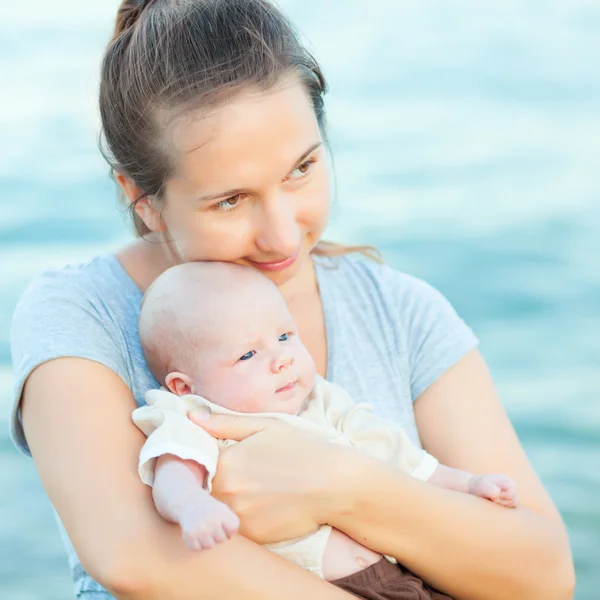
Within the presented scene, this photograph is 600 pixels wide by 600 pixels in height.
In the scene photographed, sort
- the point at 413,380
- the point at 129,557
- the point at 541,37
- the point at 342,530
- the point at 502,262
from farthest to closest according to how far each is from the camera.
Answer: the point at 541,37
the point at 502,262
the point at 413,380
the point at 342,530
the point at 129,557

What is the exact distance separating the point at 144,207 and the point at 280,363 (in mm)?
439

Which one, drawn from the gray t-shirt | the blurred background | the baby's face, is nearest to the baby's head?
the baby's face

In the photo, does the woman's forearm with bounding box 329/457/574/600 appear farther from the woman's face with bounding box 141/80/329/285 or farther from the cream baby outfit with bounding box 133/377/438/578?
the woman's face with bounding box 141/80/329/285

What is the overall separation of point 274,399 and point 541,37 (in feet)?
22.5

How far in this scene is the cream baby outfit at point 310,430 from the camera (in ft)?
5.69

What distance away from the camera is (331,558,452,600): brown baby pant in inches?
69.6

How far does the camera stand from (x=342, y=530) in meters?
1.80

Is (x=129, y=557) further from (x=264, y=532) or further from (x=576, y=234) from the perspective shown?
(x=576, y=234)

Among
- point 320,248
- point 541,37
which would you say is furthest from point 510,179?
point 320,248

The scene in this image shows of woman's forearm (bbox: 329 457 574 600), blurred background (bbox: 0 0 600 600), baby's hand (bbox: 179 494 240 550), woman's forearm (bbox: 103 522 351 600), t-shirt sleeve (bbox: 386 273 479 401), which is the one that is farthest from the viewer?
blurred background (bbox: 0 0 600 600)

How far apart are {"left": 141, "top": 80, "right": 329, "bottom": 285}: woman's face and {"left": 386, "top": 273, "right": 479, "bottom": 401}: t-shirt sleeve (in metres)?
0.33

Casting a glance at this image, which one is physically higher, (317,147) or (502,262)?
(317,147)

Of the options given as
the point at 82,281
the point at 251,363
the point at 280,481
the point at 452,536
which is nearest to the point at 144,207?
the point at 82,281

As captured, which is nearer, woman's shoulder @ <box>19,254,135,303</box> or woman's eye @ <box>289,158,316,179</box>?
woman's eye @ <box>289,158,316,179</box>
